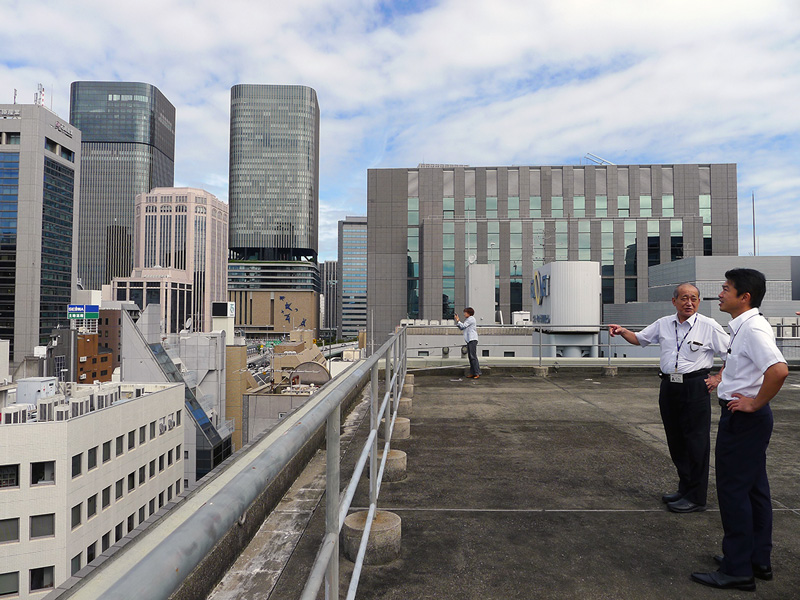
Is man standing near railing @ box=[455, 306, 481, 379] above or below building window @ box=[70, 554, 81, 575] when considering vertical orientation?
above

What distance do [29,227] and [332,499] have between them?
14349cm

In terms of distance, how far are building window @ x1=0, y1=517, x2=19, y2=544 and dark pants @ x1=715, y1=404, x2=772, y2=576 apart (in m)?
35.3

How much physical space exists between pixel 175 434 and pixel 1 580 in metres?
17.1

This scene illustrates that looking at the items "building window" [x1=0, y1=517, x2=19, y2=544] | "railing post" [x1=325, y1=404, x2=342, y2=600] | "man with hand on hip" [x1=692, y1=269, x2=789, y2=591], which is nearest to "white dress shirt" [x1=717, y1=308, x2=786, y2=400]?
"man with hand on hip" [x1=692, y1=269, x2=789, y2=591]

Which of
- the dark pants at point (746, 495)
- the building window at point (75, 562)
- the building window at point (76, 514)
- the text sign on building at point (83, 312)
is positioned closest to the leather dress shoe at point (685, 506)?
the dark pants at point (746, 495)

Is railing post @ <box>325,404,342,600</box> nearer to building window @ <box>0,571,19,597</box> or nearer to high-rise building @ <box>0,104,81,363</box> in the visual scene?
building window @ <box>0,571,19,597</box>

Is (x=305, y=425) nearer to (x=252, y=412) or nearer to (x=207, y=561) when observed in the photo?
(x=207, y=561)

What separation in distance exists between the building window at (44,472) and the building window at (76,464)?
104 cm

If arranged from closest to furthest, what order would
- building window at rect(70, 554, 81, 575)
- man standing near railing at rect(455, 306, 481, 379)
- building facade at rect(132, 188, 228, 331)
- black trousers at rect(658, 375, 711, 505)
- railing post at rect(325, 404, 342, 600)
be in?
railing post at rect(325, 404, 342, 600), black trousers at rect(658, 375, 711, 505), man standing near railing at rect(455, 306, 481, 379), building window at rect(70, 554, 81, 575), building facade at rect(132, 188, 228, 331)

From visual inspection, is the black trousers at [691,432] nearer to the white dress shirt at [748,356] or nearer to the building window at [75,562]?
the white dress shirt at [748,356]

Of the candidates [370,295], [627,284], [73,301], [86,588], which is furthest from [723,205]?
[73,301]

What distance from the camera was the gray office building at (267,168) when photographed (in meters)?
194

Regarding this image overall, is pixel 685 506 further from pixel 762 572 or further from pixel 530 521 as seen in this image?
pixel 530 521

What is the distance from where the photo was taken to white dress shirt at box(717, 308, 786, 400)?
293 centimetres
